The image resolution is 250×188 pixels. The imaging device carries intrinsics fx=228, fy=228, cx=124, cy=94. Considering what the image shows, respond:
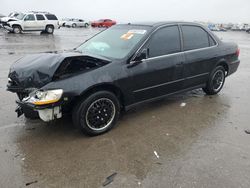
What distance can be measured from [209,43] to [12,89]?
13.5ft

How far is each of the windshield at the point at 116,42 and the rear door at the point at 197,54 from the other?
3.49ft

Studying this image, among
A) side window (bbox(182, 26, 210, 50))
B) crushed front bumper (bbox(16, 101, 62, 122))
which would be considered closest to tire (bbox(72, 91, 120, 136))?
crushed front bumper (bbox(16, 101, 62, 122))

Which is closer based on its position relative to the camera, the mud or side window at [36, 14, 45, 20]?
the mud

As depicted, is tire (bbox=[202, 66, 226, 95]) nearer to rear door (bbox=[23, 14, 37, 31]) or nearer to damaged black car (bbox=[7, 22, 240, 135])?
damaged black car (bbox=[7, 22, 240, 135])

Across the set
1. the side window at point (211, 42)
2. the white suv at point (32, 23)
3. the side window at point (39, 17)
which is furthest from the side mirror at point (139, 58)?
the side window at point (39, 17)

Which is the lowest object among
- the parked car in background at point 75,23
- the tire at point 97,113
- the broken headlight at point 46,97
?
the parked car in background at point 75,23

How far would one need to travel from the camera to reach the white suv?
2095cm

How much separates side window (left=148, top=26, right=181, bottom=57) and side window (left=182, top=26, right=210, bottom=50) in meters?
0.23

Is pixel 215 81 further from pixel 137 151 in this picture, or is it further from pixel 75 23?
pixel 75 23

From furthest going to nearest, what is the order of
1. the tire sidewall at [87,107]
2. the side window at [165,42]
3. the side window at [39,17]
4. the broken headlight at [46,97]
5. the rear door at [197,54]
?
the side window at [39,17], the rear door at [197,54], the side window at [165,42], the tire sidewall at [87,107], the broken headlight at [46,97]

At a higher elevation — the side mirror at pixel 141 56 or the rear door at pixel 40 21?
the side mirror at pixel 141 56

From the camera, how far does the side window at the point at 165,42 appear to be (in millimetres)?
4051

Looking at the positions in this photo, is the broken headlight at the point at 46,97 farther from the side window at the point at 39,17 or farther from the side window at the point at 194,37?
the side window at the point at 39,17

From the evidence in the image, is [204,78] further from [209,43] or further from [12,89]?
[12,89]
